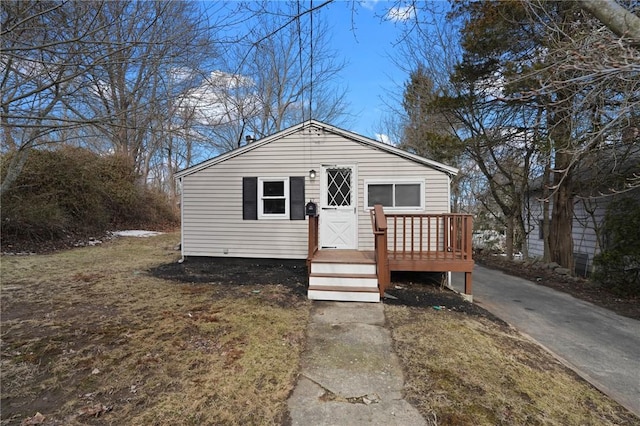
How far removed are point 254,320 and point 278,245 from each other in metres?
3.65

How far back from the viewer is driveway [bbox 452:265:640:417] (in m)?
3.51

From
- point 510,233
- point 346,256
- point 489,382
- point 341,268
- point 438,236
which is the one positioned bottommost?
point 489,382

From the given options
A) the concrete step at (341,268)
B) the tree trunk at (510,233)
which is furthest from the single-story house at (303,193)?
the tree trunk at (510,233)

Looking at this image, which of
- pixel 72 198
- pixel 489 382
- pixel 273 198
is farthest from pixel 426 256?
pixel 72 198

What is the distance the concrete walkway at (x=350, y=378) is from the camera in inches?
97.6

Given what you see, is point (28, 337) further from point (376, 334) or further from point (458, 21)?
point (458, 21)

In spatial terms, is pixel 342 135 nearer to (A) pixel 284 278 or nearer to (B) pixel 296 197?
(B) pixel 296 197

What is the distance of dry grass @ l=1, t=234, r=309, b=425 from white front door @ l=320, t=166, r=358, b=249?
210cm

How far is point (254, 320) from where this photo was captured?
430cm

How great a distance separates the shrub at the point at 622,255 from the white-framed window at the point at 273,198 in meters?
7.16

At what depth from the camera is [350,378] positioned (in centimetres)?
301

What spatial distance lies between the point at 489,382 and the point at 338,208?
499cm

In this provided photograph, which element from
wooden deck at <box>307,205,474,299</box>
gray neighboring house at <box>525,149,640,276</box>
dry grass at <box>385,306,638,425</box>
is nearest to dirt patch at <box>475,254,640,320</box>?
gray neighboring house at <box>525,149,640,276</box>

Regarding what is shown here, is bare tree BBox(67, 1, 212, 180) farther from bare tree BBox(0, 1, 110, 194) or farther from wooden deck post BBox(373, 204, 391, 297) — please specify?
wooden deck post BBox(373, 204, 391, 297)
